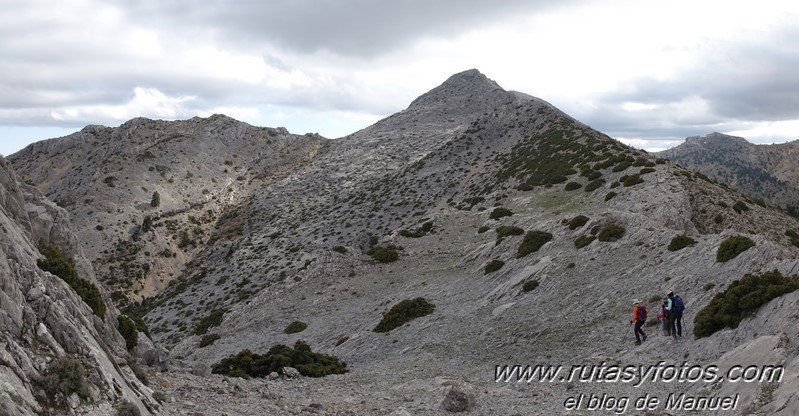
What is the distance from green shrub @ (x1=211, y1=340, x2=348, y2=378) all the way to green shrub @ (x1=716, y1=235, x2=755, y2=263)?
773 inches

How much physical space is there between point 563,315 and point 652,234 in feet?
30.3

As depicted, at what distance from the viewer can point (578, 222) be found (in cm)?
3688

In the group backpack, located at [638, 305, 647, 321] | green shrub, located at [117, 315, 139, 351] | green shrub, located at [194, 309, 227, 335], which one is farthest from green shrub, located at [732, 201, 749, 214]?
green shrub, located at [194, 309, 227, 335]

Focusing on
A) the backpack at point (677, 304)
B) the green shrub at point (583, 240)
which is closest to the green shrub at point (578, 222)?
the green shrub at point (583, 240)

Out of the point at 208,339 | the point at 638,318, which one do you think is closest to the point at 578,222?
the point at 638,318

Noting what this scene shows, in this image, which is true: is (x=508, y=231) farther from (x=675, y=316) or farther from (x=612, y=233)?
(x=675, y=316)

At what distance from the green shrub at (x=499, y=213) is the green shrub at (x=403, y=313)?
18.3m

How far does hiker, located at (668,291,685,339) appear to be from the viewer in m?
19.9

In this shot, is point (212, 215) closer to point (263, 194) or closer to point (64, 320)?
point (263, 194)

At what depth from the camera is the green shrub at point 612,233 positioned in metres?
32.2

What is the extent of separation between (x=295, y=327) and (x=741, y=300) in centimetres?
2936

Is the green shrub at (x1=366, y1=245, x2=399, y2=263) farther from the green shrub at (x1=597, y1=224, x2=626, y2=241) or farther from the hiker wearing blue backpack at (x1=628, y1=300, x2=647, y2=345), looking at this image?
the hiker wearing blue backpack at (x1=628, y1=300, x2=647, y2=345)

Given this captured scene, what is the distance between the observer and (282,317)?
4153cm

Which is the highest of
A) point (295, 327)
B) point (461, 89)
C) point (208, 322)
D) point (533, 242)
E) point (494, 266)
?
point (461, 89)
